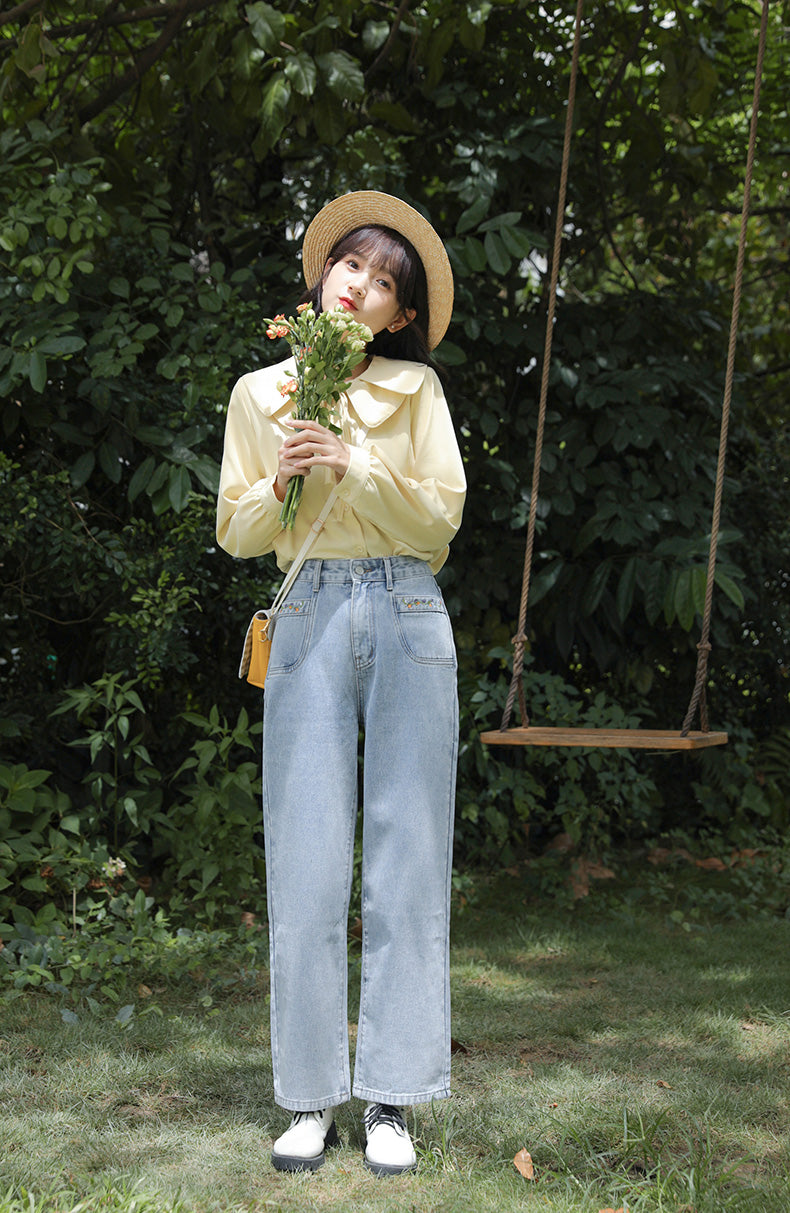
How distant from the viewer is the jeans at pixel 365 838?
1.93 meters

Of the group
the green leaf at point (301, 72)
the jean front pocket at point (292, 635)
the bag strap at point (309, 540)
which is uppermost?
the green leaf at point (301, 72)

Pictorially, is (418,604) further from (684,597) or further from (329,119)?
(329,119)

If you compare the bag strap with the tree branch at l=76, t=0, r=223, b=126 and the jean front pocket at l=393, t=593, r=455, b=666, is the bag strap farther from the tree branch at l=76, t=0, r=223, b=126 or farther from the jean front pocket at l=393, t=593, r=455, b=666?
the tree branch at l=76, t=0, r=223, b=126

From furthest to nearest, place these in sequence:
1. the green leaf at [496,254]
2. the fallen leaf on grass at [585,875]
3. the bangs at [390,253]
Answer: the fallen leaf on grass at [585,875] < the green leaf at [496,254] < the bangs at [390,253]

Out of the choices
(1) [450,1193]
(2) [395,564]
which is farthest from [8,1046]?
(2) [395,564]

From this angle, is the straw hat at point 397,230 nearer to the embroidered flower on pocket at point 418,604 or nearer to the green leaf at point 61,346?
the embroidered flower on pocket at point 418,604

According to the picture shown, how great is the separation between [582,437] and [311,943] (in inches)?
102

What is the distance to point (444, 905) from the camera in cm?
198

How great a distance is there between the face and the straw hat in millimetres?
114

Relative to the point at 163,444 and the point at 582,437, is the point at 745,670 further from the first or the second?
the point at 163,444

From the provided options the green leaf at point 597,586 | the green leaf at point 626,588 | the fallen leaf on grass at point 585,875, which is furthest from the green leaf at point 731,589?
the fallen leaf on grass at point 585,875

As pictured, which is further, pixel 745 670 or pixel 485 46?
pixel 745 670

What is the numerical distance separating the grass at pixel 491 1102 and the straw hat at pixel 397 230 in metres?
1.53

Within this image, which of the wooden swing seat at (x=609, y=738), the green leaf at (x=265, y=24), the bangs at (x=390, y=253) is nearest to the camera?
the bangs at (x=390, y=253)
